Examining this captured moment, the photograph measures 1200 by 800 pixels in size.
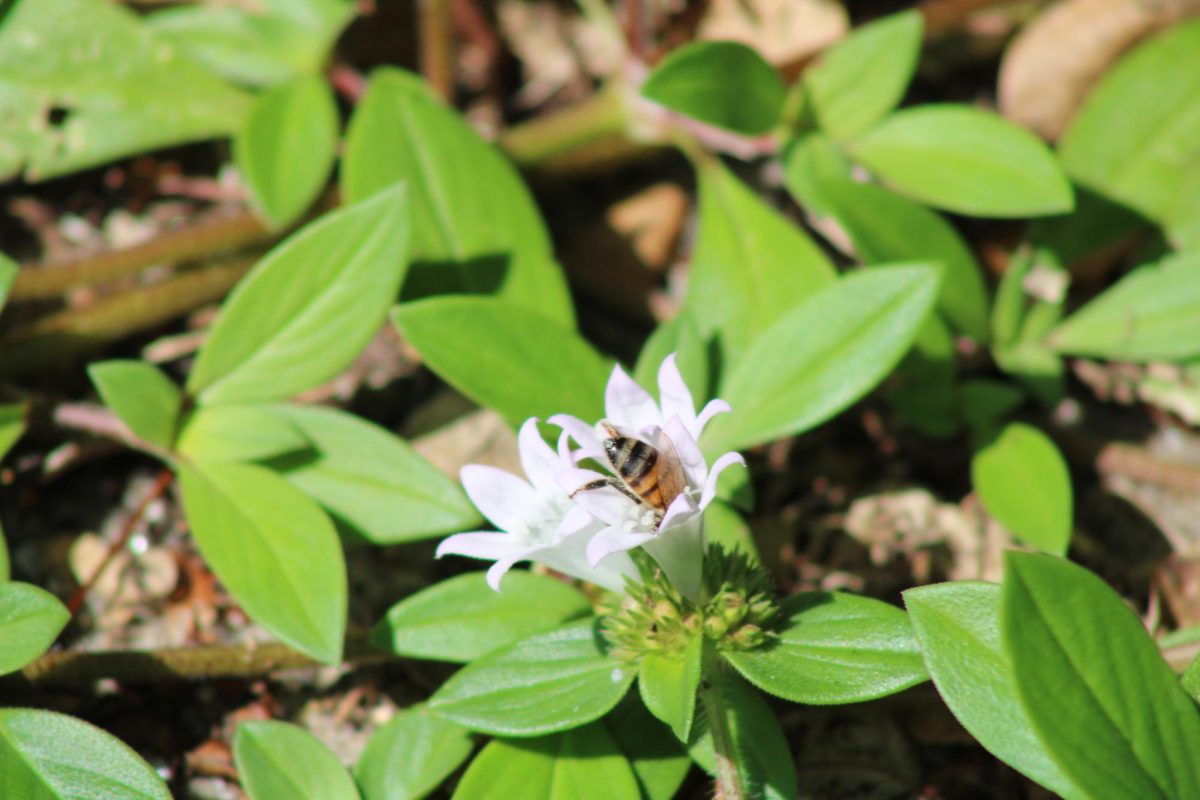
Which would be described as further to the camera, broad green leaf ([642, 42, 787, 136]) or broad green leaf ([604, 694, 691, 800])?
broad green leaf ([642, 42, 787, 136])

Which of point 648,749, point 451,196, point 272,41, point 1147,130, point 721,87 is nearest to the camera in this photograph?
point 648,749

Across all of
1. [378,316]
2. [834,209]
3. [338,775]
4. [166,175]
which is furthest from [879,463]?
[166,175]

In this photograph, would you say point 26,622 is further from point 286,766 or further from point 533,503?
point 533,503

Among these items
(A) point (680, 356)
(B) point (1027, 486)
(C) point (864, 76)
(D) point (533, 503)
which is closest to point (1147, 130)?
(C) point (864, 76)

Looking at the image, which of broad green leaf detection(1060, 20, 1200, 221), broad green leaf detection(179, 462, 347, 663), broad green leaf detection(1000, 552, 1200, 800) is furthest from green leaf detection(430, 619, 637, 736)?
broad green leaf detection(1060, 20, 1200, 221)

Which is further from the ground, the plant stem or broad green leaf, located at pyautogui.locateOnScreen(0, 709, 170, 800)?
broad green leaf, located at pyautogui.locateOnScreen(0, 709, 170, 800)

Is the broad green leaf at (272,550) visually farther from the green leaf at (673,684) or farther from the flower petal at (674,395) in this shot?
the flower petal at (674,395)

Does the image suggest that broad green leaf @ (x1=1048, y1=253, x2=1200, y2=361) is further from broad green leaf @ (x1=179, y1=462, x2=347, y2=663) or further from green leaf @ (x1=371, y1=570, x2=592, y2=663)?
broad green leaf @ (x1=179, y1=462, x2=347, y2=663)
